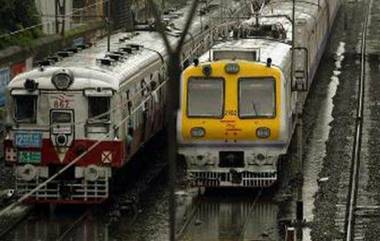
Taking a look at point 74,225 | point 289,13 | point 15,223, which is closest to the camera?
point 74,225

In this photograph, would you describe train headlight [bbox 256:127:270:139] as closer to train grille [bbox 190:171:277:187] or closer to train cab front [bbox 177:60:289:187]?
train cab front [bbox 177:60:289:187]

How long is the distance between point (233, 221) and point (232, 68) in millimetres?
2717

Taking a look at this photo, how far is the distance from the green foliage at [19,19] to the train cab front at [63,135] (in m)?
13.9

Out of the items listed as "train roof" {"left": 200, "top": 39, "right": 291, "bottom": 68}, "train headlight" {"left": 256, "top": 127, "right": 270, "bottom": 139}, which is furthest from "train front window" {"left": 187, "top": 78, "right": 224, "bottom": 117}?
"train headlight" {"left": 256, "top": 127, "right": 270, "bottom": 139}

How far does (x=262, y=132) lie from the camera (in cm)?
1778

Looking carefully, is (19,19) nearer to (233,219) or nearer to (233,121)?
(233,121)

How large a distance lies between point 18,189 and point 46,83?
73.8 inches

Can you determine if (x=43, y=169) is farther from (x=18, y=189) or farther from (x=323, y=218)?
(x=323, y=218)

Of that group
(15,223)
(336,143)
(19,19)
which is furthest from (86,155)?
(19,19)

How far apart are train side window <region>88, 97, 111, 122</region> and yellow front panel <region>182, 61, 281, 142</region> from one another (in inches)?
61.4

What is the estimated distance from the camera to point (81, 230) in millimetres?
16641

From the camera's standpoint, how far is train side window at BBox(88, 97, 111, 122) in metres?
17.0

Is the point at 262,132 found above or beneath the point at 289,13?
beneath

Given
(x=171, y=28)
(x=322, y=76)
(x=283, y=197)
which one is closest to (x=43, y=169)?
(x=283, y=197)
